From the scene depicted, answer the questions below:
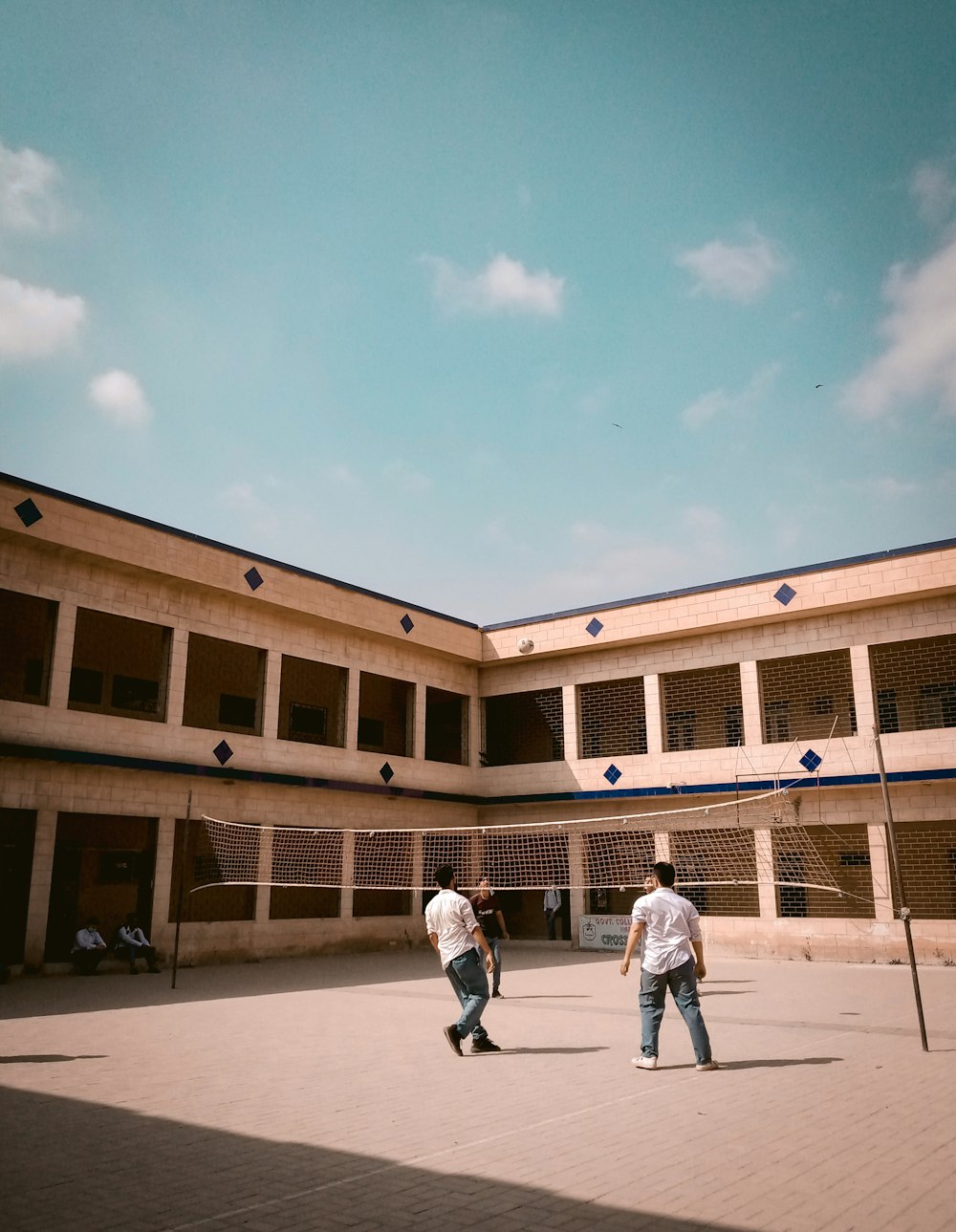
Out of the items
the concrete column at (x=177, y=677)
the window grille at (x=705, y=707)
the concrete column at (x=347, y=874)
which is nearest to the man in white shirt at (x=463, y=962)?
the concrete column at (x=177, y=677)

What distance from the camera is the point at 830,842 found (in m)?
23.1

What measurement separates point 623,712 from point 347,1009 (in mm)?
15531

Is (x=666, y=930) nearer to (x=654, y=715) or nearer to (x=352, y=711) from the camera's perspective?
(x=654, y=715)

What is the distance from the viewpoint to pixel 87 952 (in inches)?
695

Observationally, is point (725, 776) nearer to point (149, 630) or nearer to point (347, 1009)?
point (347, 1009)

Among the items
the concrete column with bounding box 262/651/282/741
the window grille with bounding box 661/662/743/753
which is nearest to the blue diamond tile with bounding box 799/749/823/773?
the window grille with bounding box 661/662/743/753

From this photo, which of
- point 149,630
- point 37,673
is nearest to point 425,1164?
point 149,630

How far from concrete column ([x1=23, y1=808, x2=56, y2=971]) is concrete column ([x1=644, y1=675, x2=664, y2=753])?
14.0 metres

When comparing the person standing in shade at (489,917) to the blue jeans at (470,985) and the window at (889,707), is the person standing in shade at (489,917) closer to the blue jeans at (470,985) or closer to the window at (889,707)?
the blue jeans at (470,985)

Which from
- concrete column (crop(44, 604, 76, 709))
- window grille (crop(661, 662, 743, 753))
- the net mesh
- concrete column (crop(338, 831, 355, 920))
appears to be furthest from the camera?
window grille (crop(661, 662, 743, 753))

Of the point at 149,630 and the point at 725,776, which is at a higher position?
the point at 149,630

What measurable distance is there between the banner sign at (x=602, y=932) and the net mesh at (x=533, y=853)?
0.94 m

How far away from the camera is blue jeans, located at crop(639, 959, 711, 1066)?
8.29 metres

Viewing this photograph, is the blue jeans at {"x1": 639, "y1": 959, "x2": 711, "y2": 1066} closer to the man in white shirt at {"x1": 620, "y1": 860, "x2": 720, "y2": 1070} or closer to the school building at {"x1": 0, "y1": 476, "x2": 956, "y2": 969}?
the man in white shirt at {"x1": 620, "y1": 860, "x2": 720, "y2": 1070}
